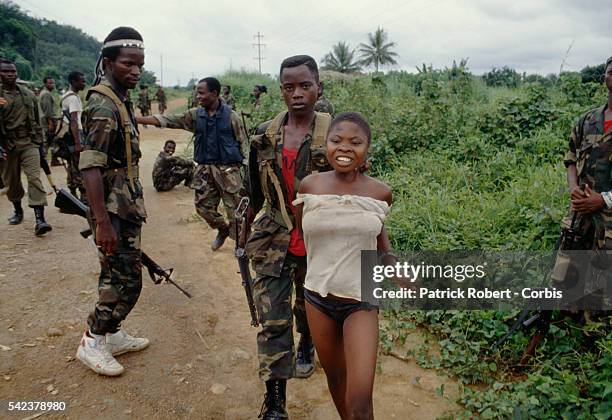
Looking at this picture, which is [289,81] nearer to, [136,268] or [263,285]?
[263,285]

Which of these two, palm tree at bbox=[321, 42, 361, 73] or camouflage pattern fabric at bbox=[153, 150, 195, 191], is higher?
palm tree at bbox=[321, 42, 361, 73]

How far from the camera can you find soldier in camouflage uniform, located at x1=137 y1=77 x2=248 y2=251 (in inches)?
198

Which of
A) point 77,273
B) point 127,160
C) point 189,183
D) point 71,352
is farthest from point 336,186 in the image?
point 189,183

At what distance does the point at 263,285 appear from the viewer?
254 centimetres

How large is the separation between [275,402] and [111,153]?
1.73 meters

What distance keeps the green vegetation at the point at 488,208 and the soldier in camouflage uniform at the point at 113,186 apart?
186cm

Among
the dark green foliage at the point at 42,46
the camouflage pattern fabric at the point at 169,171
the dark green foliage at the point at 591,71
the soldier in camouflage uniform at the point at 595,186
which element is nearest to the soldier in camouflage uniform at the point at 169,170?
the camouflage pattern fabric at the point at 169,171

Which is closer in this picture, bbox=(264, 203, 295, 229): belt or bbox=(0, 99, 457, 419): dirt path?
bbox=(264, 203, 295, 229): belt

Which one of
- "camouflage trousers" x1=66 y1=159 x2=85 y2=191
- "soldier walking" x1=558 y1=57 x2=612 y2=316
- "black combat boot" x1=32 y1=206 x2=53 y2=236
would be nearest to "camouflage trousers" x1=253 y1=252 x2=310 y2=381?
"soldier walking" x1=558 y1=57 x2=612 y2=316

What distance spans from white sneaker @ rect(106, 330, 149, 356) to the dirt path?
0.05m

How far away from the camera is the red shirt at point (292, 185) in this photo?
247cm

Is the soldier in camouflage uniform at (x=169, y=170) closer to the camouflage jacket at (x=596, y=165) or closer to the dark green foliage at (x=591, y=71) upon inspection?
the camouflage jacket at (x=596, y=165)

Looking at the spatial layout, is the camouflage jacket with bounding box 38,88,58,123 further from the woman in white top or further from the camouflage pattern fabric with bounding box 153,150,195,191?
the woman in white top

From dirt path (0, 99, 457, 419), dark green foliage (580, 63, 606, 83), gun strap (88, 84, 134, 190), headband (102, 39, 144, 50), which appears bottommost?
dirt path (0, 99, 457, 419)
